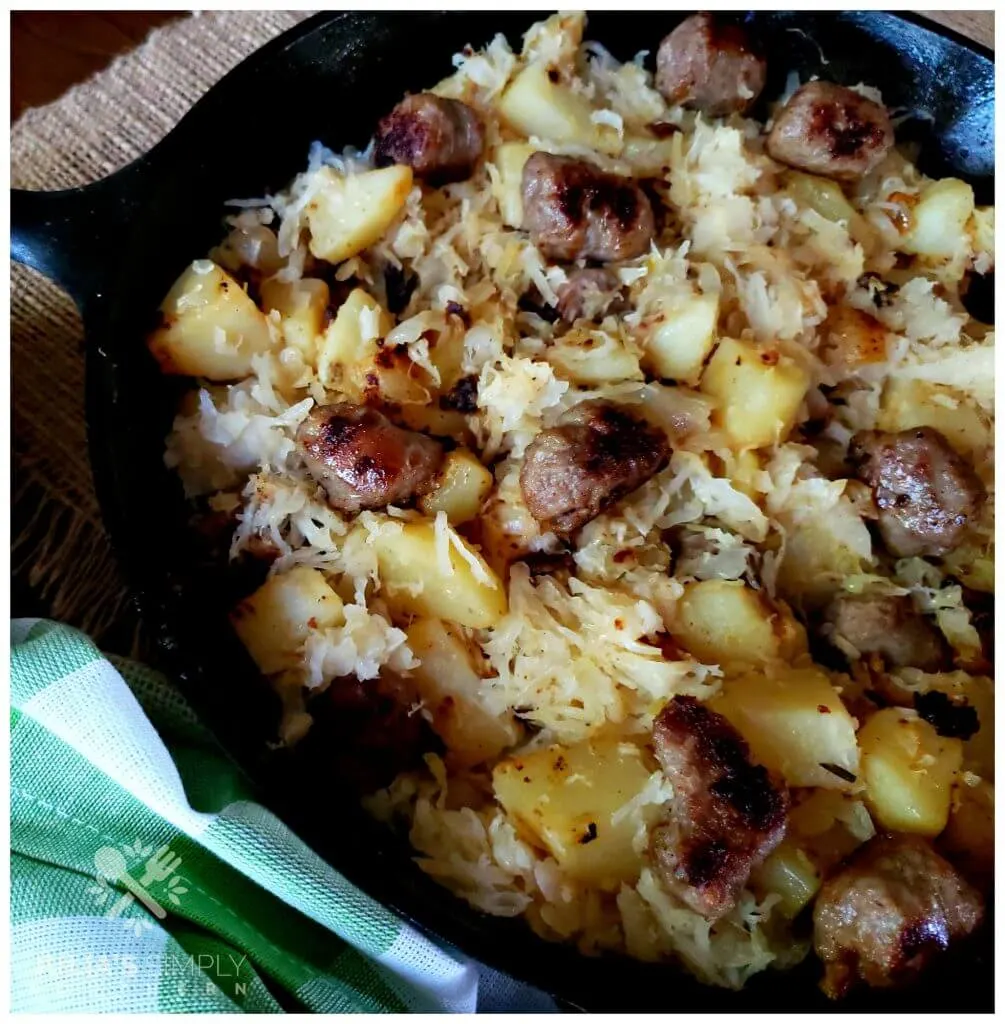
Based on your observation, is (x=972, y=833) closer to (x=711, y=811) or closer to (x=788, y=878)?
(x=788, y=878)

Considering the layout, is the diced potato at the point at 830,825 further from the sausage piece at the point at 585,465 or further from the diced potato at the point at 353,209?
the diced potato at the point at 353,209

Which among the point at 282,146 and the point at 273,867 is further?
the point at 282,146

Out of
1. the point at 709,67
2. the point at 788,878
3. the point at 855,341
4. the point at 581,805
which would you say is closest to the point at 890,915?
the point at 788,878

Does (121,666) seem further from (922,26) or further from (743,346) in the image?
(922,26)

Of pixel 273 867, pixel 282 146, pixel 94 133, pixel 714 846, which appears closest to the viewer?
pixel 714 846

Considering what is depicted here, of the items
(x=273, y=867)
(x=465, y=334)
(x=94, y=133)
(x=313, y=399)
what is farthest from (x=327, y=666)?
(x=94, y=133)

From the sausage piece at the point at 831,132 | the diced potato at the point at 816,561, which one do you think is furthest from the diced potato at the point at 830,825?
the sausage piece at the point at 831,132

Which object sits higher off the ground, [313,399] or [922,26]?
[922,26]

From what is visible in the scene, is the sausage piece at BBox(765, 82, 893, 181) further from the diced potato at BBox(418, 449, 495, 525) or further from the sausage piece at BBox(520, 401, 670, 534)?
the diced potato at BBox(418, 449, 495, 525)

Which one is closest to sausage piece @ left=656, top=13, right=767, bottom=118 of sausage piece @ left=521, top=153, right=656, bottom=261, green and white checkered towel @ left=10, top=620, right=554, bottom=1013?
sausage piece @ left=521, top=153, right=656, bottom=261
